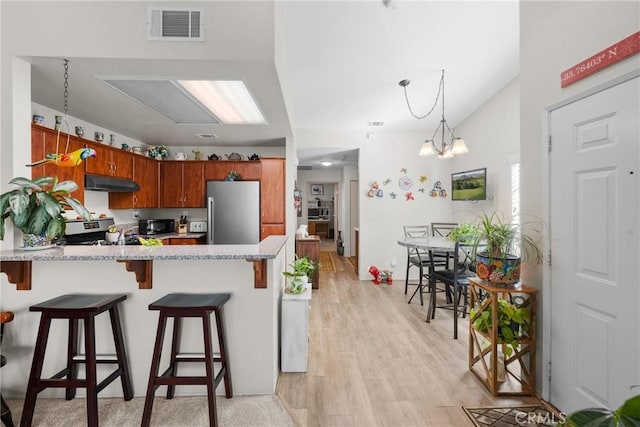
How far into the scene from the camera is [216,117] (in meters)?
3.37

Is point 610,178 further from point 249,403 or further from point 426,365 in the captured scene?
point 249,403

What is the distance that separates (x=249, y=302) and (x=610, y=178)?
7.33 ft

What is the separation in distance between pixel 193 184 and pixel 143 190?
70 centimetres

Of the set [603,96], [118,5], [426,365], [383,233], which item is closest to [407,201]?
[383,233]

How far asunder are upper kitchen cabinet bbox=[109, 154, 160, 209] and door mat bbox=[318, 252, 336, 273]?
3094 millimetres

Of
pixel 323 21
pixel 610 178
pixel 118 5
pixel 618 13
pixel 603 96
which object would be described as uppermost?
pixel 323 21

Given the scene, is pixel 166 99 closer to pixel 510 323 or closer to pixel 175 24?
pixel 175 24

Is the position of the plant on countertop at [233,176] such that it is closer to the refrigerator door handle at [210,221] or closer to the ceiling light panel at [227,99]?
the refrigerator door handle at [210,221]

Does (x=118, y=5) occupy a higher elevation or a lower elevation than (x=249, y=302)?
higher

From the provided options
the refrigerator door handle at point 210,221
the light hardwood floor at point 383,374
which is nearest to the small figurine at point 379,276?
the light hardwood floor at point 383,374

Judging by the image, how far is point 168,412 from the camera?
6.19ft

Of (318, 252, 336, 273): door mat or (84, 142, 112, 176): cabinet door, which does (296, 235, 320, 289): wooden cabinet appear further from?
(84, 142, 112, 176): cabinet door

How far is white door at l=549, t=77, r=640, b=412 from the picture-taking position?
149cm

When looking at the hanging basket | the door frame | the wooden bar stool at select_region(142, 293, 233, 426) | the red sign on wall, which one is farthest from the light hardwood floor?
the red sign on wall
